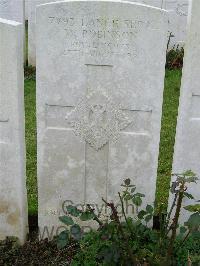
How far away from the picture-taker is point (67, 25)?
3.21 meters

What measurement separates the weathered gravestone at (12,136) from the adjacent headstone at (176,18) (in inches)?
214

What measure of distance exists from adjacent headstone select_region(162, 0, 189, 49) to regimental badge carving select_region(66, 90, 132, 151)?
525cm

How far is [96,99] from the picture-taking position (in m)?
3.38

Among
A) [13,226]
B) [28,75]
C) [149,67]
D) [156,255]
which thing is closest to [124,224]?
[156,255]

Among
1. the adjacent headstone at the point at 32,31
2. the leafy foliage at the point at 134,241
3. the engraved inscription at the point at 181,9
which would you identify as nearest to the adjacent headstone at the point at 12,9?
the adjacent headstone at the point at 32,31

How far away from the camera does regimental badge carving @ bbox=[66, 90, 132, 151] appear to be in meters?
3.38

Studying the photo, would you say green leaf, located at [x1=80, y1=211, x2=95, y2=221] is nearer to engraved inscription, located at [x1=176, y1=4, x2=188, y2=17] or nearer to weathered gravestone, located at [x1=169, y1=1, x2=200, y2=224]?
weathered gravestone, located at [x1=169, y1=1, x2=200, y2=224]

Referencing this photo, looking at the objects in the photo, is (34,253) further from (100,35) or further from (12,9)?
(12,9)

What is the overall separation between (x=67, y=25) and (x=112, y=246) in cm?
141

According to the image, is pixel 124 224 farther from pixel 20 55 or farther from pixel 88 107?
pixel 20 55

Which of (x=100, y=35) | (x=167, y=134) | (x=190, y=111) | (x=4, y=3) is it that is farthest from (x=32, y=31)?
(x=190, y=111)

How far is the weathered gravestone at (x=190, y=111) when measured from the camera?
3.19 metres

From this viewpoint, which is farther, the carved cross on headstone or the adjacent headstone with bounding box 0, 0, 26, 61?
the adjacent headstone with bounding box 0, 0, 26, 61

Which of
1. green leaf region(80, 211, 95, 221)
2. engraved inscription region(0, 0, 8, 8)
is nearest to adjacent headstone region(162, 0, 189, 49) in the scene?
engraved inscription region(0, 0, 8, 8)
